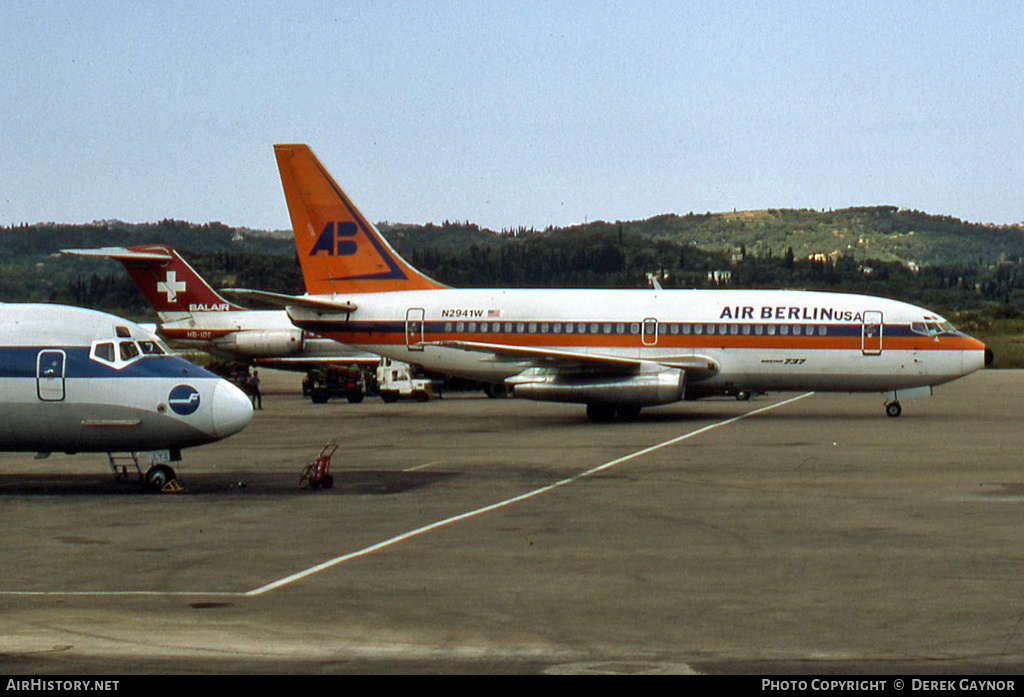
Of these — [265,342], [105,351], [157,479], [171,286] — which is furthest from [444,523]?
[171,286]

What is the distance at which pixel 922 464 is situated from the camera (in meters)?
29.4

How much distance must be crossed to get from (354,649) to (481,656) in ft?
3.85

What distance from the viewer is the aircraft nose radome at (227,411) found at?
2461 cm

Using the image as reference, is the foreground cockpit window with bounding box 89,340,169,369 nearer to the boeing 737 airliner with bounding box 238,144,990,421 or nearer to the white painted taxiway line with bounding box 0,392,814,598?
the white painted taxiway line with bounding box 0,392,814,598

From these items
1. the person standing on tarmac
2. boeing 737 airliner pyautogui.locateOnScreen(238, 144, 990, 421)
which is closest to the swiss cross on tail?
the person standing on tarmac

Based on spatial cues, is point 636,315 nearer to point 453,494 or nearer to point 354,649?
point 453,494

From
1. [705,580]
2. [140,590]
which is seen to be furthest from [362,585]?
[705,580]

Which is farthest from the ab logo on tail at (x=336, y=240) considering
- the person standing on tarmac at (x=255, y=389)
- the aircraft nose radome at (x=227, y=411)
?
the aircraft nose radome at (x=227, y=411)

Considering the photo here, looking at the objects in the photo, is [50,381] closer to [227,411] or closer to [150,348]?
[150,348]

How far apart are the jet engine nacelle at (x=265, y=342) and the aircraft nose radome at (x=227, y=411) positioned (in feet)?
129

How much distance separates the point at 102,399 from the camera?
80.9ft

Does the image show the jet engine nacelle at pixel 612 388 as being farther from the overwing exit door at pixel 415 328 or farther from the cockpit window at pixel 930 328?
the cockpit window at pixel 930 328

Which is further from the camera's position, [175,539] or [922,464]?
[922,464]

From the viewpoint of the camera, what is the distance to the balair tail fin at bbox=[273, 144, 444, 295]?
48594 mm
